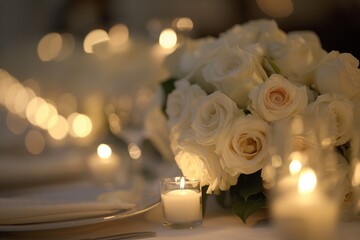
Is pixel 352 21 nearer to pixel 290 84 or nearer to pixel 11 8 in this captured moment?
pixel 290 84

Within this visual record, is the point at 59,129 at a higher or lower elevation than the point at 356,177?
higher

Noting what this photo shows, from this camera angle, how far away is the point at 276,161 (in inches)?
26.5

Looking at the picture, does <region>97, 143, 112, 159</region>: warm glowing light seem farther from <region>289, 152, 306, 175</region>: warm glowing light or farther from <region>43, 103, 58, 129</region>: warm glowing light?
<region>43, 103, 58, 129</region>: warm glowing light

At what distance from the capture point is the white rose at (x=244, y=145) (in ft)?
2.58

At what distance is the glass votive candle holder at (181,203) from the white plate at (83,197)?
0.11 feet

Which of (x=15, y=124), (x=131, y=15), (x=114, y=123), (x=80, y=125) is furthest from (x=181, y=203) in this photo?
(x=131, y=15)

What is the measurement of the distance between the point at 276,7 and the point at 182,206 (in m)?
2.49

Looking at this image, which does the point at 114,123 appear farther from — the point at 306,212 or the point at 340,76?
the point at 306,212

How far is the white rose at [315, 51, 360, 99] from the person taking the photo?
2.70ft

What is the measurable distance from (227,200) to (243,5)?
2.55m

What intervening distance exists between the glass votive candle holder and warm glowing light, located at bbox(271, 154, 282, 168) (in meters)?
0.20

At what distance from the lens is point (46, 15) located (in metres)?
4.48

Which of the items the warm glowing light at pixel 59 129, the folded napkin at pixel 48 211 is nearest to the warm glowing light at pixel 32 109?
the warm glowing light at pixel 59 129

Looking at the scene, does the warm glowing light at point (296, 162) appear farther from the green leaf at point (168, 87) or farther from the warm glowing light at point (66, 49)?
the warm glowing light at point (66, 49)
